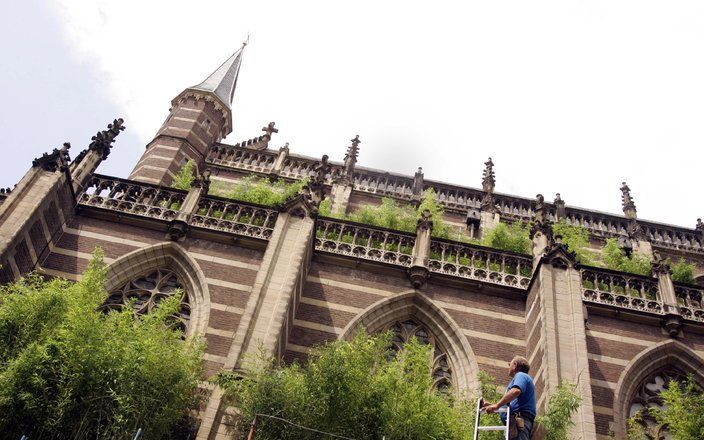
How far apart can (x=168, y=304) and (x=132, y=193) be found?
A: 260 inches

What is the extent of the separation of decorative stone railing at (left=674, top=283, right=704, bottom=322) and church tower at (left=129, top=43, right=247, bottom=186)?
64.5ft

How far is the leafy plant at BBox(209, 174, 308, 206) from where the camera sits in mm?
20188

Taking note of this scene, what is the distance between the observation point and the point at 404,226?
20.3 meters

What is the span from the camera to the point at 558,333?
12.7 meters

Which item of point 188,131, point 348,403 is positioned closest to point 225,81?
point 188,131

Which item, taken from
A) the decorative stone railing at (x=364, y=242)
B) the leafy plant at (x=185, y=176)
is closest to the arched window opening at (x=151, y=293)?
the decorative stone railing at (x=364, y=242)

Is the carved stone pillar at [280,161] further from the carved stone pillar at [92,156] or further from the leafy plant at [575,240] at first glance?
the leafy plant at [575,240]

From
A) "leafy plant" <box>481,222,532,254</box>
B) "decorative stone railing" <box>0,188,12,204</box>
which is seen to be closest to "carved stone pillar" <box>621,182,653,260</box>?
"leafy plant" <box>481,222,532,254</box>

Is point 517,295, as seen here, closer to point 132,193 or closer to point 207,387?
point 207,387

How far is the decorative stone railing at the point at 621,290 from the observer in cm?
1498

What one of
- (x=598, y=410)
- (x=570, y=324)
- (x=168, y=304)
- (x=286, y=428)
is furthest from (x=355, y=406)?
(x=598, y=410)

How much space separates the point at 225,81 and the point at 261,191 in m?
13.9

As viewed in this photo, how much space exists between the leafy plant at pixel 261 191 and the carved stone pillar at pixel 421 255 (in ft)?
12.5

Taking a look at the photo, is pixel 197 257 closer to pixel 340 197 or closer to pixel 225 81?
pixel 340 197
